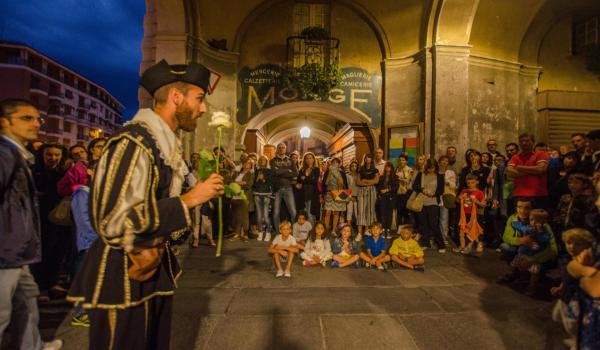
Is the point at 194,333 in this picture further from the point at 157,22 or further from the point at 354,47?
the point at 354,47

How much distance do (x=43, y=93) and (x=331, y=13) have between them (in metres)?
52.3

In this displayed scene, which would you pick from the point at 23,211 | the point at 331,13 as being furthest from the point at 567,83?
the point at 23,211

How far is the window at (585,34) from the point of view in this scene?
10.5m

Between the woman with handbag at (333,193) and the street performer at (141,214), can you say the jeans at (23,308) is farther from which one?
the woman with handbag at (333,193)

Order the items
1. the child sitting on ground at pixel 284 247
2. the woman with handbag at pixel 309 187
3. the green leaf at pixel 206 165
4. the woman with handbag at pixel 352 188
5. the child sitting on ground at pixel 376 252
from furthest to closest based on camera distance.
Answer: the woman with handbag at pixel 309 187
the woman with handbag at pixel 352 188
the child sitting on ground at pixel 376 252
the child sitting on ground at pixel 284 247
the green leaf at pixel 206 165

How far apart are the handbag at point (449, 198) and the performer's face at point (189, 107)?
21.1 feet

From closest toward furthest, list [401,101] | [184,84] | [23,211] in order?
1. [184,84]
2. [23,211]
3. [401,101]

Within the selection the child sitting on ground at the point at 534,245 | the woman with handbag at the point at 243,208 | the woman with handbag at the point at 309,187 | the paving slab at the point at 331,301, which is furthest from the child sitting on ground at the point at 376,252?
the woman with handbag at the point at 243,208

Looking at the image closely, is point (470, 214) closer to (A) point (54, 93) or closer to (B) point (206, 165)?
(B) point (206, 165)

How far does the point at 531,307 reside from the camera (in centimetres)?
391

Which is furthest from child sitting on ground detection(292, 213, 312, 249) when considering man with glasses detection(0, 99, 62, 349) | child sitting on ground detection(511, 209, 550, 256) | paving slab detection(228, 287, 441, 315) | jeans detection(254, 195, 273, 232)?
man with glasses detection(0, 99, 62, 349)

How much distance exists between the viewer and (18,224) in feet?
7.68

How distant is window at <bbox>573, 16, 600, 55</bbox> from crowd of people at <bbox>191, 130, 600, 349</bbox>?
575 cm

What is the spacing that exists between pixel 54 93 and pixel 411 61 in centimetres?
5964
